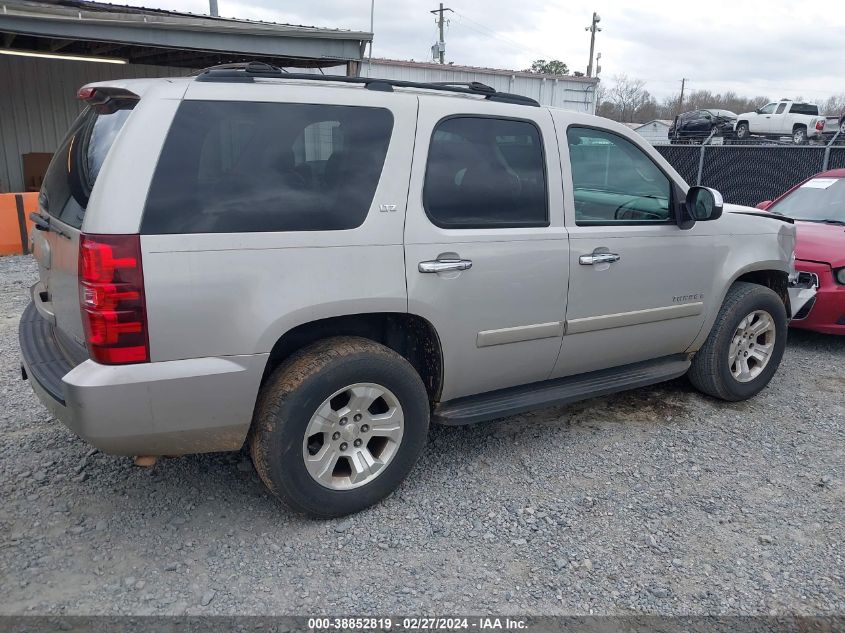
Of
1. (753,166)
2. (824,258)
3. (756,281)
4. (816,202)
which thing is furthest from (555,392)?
(753,166)

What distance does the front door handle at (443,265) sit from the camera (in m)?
3.17

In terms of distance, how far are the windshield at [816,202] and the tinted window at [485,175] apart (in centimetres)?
467

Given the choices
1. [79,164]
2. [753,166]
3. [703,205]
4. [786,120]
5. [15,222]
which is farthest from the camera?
[786,120]

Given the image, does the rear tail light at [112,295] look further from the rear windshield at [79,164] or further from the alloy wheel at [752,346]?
the alloy wheel at [752,346]

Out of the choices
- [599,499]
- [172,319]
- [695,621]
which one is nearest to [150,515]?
[172,319]

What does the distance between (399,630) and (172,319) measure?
4.77 ft

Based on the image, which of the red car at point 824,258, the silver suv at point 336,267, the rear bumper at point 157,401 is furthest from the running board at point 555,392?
the red car at point 824,258

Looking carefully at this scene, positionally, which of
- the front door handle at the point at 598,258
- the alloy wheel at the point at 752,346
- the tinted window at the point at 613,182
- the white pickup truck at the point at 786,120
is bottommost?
the alloy wheel at the point at 752,346

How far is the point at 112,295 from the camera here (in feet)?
8.32

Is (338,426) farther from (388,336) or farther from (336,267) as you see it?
(336,267)

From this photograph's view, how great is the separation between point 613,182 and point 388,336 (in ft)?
5.67

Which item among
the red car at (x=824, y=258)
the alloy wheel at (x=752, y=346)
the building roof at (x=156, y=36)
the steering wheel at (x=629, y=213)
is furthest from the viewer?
the building roof at (x=156, y=36)

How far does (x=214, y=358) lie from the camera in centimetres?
272

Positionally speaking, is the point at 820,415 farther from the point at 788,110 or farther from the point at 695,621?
the point at 788,110
